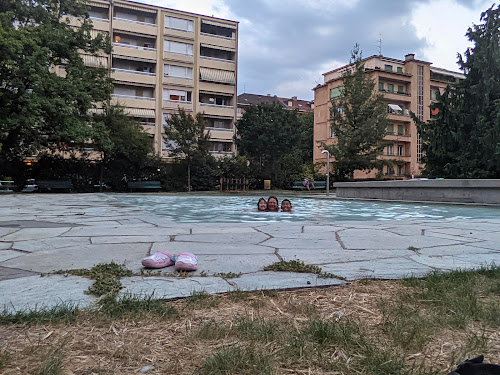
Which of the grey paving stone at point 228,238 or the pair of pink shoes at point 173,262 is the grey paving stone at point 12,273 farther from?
the grey paving stone at point 228,238

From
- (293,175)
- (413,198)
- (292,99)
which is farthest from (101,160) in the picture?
(292,99)

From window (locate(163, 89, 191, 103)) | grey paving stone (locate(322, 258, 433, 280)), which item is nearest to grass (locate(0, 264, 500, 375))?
grey paving stone (locate(322, 258, 433, 280))

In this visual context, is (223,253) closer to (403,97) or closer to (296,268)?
(296,268)

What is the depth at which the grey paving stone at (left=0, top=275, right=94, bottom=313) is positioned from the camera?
77.3 inches

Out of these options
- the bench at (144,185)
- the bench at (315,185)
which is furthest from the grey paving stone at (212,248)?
the bench at (315,185)

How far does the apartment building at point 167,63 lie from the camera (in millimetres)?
37750

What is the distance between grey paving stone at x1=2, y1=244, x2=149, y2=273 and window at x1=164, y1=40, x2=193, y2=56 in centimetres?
3995

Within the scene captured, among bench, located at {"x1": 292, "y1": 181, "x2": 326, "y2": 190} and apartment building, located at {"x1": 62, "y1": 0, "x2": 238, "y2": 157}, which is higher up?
apartment building, located at {"x1": 62, "y1": 0, "x2": 238, "y2": 157}

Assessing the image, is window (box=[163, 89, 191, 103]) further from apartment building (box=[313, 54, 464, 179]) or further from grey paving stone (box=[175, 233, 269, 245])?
grey paving stone (box=[175, 233, 269, 245])

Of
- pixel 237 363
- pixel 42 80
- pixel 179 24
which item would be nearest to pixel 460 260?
pixel 237 363

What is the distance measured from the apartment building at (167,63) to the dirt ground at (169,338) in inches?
1447

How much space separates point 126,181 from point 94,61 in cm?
1916

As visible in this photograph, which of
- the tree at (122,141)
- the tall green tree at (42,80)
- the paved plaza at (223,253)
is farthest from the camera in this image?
the tree at (122,141)

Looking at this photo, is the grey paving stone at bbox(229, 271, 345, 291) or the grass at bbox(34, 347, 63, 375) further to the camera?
the grey paving stone at bbox(229, 271, 345, 291)
